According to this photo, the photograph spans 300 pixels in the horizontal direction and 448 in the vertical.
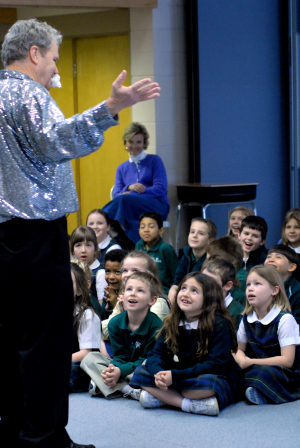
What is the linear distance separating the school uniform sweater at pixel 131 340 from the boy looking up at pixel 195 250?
104 centimetres

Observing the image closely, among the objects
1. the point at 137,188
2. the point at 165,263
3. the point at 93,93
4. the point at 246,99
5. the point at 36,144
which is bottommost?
the point at 165,263

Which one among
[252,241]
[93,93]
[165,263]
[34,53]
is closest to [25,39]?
[34,53]

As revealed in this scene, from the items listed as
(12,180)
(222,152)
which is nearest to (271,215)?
(222,152)

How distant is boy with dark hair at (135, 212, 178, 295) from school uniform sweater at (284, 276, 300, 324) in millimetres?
1047

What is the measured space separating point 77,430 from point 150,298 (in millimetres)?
669

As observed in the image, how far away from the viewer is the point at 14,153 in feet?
4.89

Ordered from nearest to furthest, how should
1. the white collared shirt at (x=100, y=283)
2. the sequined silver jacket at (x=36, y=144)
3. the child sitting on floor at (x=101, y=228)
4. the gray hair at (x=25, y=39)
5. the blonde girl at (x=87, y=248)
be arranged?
1. the sequined silver jacket at (x=36, y=144)
2. the gray hair at (x=25, y=39)
3. the white collared shirt at (x=100, y=283)
4. the blonde girl at (x=87, y=248)
5. the child sitting on floor at (x=101, y=228)

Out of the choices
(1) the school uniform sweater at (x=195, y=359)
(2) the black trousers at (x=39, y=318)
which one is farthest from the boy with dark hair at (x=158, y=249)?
(2) the black trousers at (x=39, y=318)

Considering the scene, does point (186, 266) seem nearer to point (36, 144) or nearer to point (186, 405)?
point (186, 405)

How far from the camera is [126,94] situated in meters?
1.43

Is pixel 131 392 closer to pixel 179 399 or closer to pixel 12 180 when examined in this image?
pixel 179 399

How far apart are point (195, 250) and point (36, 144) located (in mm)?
2354

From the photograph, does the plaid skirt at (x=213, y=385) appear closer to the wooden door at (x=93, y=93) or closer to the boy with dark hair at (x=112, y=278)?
the boy with dark hair at (x=112, y=278)

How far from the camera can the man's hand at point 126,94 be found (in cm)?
143
